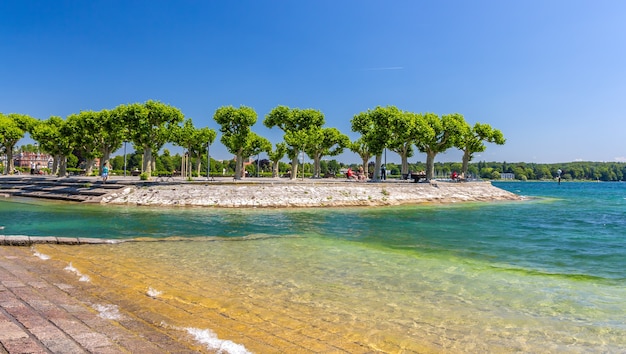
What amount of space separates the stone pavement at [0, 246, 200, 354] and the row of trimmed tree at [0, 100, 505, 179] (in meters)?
35.5

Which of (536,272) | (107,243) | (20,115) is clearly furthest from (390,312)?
(20,115)

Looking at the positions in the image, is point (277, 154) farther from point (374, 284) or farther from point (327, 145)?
point (374, 284)

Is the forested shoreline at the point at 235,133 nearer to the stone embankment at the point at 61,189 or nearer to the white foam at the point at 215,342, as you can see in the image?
the stone embankment at the point at 61,189

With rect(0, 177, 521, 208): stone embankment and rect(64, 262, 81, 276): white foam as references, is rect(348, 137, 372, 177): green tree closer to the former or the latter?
rect(0, 177, 521, 208): stone embankment

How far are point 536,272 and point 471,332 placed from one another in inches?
243

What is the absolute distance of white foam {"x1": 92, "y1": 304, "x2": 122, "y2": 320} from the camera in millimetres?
6188

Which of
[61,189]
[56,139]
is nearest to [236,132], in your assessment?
[61,189]

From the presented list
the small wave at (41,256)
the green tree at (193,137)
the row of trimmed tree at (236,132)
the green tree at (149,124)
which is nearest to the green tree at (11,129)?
the row of trimmed tree at (236,132)

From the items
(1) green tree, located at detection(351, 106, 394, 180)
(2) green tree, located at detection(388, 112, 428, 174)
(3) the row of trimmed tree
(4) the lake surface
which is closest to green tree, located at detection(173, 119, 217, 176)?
(3) the row of trimmed tree

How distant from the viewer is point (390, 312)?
7.29 meters

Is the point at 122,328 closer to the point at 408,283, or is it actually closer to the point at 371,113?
the point at 408,283

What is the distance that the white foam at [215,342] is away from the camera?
17.5ft

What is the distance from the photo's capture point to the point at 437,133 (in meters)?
55.9

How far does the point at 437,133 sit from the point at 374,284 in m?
50.1
